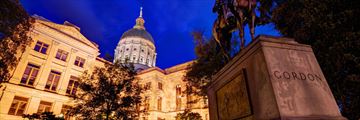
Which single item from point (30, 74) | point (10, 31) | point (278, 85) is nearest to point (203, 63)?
point (278, 85)

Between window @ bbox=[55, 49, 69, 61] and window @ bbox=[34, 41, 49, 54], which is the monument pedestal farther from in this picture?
window @ bbox=[55, 49, 69, 61]

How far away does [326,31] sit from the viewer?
23.5ft

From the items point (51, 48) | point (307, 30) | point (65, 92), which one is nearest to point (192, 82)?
point (307, 30)

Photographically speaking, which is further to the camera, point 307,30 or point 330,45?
point 307,30

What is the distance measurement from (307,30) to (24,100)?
2563 cm

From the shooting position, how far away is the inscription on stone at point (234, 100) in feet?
9.65

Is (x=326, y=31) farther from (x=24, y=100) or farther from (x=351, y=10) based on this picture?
(x=24, y=100)

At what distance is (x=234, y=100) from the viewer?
130 inches

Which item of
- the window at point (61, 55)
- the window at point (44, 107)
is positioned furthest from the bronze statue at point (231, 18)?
the window at point (61, 55)

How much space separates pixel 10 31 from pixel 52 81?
866cm

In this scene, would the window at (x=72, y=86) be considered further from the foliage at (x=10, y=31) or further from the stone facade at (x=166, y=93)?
the stone facade at (x=166, y=93)

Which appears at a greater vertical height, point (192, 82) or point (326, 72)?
point (192, 82)

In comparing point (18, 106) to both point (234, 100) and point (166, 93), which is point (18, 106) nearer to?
point (166, 93)

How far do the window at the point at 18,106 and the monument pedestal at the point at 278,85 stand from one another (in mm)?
23209
